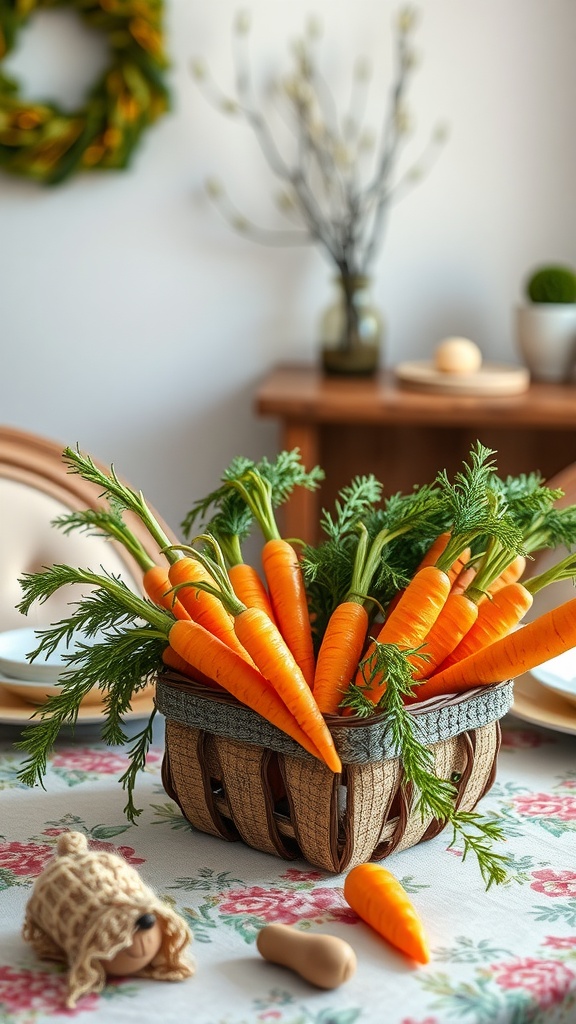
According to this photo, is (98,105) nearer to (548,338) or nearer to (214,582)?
(548,338)

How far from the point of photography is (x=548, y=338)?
2.37 m

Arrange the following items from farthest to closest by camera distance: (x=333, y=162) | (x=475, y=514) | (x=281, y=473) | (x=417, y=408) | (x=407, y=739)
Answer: (x=333, y=162) → (x=417, y=408) → (x=281, y=473) → (x=475, y=514) → (x=407, y=739)

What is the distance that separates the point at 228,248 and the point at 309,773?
202cm

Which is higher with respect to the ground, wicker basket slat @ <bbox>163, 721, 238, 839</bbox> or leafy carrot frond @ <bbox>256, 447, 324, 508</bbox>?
leafy carrot frond @ <bbox>256, 447, 324, 508</bbox>

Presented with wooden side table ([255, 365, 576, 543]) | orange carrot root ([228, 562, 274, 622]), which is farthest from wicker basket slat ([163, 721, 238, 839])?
wooden side table ([255, 365, 576, 543])

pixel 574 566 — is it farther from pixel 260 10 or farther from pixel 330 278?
pixel 260 10

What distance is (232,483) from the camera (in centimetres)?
86

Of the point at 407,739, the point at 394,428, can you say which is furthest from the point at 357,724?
the point at 394,428

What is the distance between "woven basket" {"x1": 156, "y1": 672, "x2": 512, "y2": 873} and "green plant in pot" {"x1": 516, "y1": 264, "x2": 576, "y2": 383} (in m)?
1.69

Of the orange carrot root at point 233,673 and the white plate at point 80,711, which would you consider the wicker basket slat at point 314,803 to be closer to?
the orange carrot root at point 233,673

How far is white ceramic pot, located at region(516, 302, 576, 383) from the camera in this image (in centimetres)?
235

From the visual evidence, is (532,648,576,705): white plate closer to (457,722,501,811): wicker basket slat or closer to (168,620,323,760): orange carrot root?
(457,722,501,811): wicker basket slat

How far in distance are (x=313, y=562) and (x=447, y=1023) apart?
37 centimetres

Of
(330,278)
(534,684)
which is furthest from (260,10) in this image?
(534,684)
